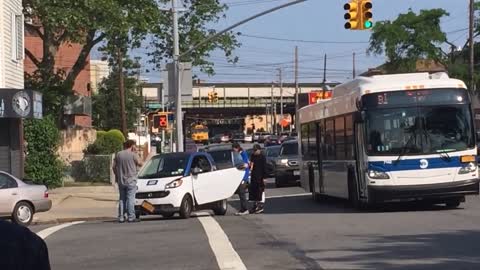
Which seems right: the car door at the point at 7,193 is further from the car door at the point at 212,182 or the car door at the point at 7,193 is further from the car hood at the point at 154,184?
the car door at the point at 212,182

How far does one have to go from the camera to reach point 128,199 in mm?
17938

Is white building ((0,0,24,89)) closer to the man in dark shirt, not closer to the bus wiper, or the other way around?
the bus wiper

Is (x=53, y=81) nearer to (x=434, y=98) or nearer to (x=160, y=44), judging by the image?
(x=160, y=44)

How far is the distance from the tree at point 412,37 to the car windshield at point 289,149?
2404cm

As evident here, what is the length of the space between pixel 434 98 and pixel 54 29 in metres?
19.9

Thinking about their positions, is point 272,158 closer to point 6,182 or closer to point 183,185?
point 183,185

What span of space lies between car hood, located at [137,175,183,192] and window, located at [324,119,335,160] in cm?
458

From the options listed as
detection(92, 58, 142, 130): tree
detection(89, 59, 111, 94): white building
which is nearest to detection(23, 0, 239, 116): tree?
detection(92, 58, 142, 130): tree

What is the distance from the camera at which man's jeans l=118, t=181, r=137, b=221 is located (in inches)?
702

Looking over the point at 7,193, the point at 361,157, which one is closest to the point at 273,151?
the point at 361,157

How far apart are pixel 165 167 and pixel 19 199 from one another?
11.6 ft

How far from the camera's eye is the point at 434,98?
18.3m

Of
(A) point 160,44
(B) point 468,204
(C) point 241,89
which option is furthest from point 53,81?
(C) point 241,89

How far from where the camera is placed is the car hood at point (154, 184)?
18625 millimetres
